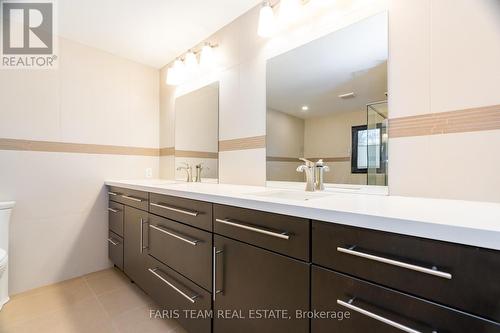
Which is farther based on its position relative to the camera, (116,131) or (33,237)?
(116,131)

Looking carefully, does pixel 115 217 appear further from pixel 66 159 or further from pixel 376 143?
pixel 376 143

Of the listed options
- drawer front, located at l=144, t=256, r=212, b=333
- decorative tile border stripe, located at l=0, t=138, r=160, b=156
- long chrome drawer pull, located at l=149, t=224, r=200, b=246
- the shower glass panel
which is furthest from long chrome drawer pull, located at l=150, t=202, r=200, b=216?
decorative tile border stripe, located at l=0, t=138, r=160, b=156

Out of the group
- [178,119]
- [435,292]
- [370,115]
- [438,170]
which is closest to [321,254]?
[435,292]

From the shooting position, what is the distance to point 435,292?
60 cm

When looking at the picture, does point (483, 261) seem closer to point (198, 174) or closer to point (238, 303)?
point (238, 303)

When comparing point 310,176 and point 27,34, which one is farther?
point 27,34

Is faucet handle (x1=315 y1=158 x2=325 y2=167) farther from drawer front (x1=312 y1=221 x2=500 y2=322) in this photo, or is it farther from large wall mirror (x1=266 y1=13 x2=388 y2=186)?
drawer front (x1=312 y1=221 x2=500 y2=322)

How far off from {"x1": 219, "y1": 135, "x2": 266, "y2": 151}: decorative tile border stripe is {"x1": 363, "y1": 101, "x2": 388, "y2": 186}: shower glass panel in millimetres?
722

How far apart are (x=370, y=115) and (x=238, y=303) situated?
1.18m

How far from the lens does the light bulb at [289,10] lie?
1.48 m

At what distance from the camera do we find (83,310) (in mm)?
1720

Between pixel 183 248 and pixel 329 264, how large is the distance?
896 millimetres

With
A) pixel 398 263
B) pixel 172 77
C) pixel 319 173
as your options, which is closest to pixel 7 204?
pixel 172 77

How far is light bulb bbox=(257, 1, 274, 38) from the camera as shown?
1.58 metres
